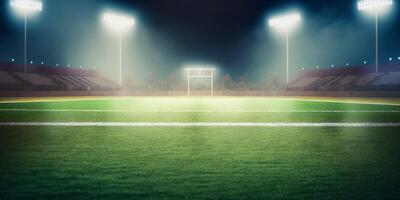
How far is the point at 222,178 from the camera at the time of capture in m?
3.95

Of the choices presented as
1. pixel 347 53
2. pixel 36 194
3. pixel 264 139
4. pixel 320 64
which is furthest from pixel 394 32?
pixel 36 194

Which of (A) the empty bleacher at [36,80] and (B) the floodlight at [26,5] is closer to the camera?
(B) the floodlight at [26,5]

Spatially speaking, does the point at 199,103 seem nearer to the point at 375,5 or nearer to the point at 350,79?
the point at 375,5

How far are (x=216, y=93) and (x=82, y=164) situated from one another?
44549 millimetres

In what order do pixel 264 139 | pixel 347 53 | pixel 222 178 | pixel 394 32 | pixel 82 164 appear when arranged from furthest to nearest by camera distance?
pixel 347 53 → pixel 394 32 → pixel 264 139 → pixel 82 164 → pixel 222 178

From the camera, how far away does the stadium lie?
3918 millimetres

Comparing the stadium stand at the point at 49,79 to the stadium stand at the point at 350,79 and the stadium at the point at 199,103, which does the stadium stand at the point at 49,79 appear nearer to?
the stadium at the point at 199,103

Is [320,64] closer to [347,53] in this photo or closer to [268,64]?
[347,53]

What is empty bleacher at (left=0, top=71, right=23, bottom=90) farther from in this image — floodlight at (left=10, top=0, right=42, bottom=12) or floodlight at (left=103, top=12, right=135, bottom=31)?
floodlight at (left=103, top=12, right=135, bottom=31)

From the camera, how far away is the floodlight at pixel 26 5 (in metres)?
39.3

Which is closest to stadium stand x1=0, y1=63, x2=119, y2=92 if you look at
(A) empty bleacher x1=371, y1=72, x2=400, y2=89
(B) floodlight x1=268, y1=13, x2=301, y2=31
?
(B) floodlight x1=268, y1=13, x2=301, y2=31

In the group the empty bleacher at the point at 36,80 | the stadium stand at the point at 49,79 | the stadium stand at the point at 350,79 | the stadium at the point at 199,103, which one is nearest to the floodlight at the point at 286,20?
the stadium at the point at 199,103

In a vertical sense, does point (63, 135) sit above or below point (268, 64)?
below

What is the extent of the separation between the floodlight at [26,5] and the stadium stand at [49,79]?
26.2 ft
